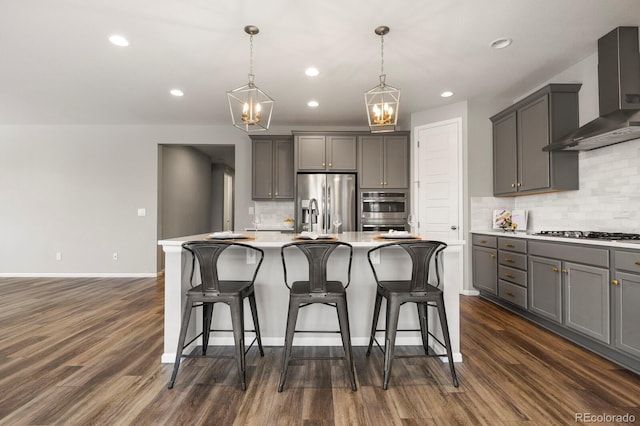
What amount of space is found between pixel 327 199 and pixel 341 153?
0.78 meters

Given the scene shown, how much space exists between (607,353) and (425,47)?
115 inches

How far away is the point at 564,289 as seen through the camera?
8.71 feet

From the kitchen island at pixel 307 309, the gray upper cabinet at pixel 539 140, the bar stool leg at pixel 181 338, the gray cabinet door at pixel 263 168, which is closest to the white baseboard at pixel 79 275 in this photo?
the gray cabinet door at pixel 263 168

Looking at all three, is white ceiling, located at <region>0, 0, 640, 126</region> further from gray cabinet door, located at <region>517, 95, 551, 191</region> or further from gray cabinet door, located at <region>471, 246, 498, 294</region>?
gray cabinet door, located at <region>471, 246, 498, 294</region>

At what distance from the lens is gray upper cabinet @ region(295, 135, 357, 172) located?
484 centimetres

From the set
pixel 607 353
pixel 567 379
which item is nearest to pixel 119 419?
pixel 567 379

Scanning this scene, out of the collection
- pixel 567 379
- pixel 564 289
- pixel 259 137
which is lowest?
pixel 567 379

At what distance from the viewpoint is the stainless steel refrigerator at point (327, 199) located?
15.4 ft

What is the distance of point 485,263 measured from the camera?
151 inches

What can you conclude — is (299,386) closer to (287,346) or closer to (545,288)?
(287,346)

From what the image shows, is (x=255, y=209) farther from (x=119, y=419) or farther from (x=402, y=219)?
(x=119, y=419)

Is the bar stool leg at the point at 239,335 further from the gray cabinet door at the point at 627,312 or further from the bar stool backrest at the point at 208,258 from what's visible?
the gray cabinet door at the point at 627,312

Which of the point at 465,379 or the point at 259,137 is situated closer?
the point at 465,379

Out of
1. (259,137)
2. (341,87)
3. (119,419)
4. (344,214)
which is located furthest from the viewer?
(259,137)
